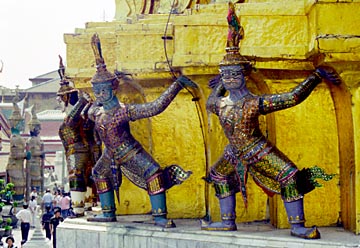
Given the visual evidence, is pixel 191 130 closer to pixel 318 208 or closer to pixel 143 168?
pixel 143 168

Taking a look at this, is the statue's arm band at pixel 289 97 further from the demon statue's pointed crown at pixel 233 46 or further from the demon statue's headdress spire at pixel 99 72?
the demon statue's headdress spire at pixel 99 72

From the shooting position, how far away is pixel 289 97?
6012 mm

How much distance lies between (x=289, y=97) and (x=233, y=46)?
0.66 metres

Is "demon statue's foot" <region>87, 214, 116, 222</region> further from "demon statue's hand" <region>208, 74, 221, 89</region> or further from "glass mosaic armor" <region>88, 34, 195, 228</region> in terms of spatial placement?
"demon statue's hand" <region>208, 74, 221, 89</region>

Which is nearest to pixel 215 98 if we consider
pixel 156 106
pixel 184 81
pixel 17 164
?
pixel 184 81

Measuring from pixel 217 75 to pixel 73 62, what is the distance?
81.7 inches

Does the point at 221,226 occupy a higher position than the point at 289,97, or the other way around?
the point at 289,97

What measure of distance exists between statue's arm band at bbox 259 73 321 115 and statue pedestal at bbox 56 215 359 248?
108 centimetres

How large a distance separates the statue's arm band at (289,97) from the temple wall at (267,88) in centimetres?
22

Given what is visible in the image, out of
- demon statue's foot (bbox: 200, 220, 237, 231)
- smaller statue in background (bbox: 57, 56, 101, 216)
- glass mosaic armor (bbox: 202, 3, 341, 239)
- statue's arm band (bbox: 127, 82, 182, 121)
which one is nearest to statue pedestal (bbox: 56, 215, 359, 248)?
demon statue's foot (bbox: 200, 220, 237, 231)

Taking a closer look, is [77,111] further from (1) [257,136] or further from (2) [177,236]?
(1) [257,136]

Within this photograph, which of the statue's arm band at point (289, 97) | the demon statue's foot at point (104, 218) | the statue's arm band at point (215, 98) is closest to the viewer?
the statue's arm band at point (289, 97)

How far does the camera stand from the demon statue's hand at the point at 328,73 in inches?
241

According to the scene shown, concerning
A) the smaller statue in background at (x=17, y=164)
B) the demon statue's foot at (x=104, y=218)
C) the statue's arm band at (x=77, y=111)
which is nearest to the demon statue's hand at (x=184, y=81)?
the demon statue's foot at (x=104, y=218)
